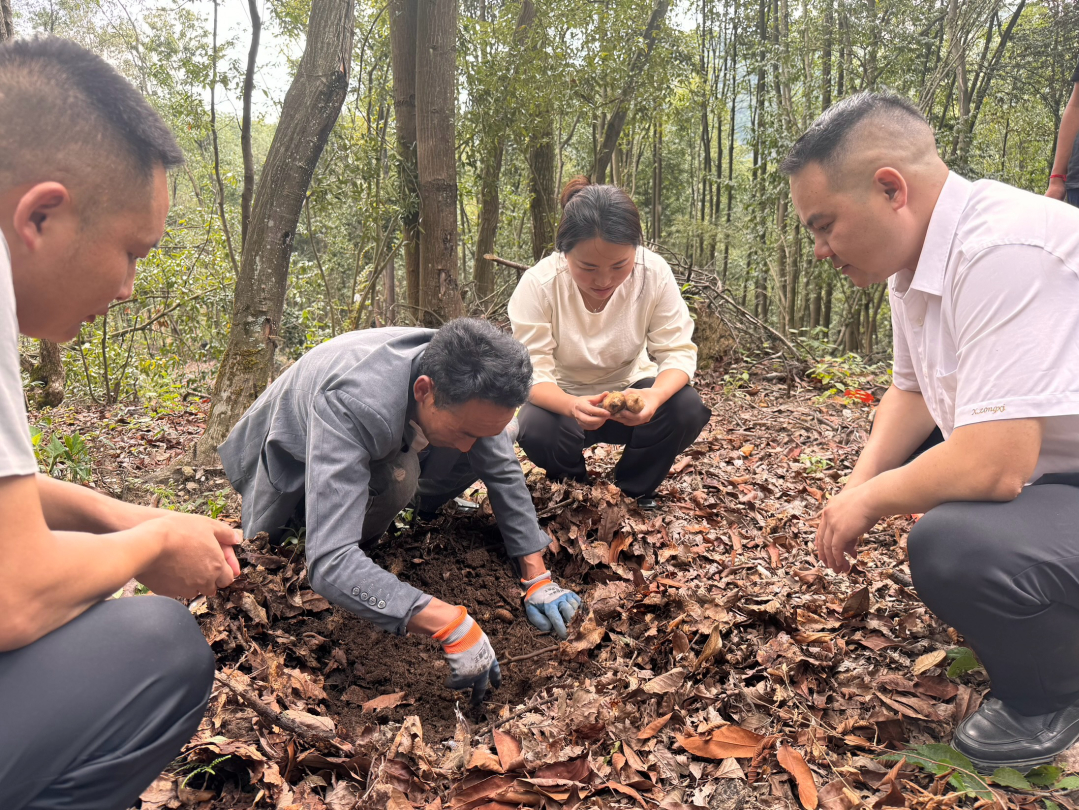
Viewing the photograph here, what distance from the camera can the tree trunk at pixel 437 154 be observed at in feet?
19.1

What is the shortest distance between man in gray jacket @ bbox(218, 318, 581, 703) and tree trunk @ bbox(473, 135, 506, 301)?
5576mm

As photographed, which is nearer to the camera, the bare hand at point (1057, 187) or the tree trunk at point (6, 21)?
the tree trunk at point (6, 21)

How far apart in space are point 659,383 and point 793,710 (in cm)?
176

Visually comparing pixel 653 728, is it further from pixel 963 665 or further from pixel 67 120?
pixel 67 120

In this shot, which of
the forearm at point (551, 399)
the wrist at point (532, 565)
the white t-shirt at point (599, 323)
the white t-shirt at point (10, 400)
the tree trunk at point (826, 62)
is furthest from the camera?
the tree trunk at point (826, 62)

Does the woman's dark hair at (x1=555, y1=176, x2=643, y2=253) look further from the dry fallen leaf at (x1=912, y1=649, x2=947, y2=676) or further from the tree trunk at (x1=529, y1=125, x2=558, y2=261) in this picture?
the tree trunk at (x1=529, y1=125, x2=558, y2=261)

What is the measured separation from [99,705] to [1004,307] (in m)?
2.06

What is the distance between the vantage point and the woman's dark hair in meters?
3.09

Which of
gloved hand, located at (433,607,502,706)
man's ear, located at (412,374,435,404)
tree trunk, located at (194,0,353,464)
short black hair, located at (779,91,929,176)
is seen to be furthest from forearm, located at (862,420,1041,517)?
tree trunk, located at (194,0,353,464)

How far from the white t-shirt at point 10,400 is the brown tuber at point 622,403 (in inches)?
98.4

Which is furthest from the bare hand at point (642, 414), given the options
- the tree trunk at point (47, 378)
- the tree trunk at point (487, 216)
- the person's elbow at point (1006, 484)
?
the tree trunk at point (47, 378)

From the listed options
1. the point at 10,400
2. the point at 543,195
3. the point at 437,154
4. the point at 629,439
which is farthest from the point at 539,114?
the point at 10,400

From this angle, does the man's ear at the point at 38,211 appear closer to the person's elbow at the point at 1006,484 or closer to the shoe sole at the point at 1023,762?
the person's elbow at the point at 1006,484

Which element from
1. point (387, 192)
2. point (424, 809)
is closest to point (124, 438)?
point (387, 192)
